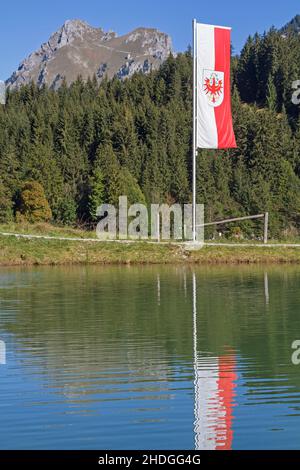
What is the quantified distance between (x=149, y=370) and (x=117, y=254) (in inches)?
833

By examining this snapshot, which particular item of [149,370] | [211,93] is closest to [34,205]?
[211,93]

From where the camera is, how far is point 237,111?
3558 inches

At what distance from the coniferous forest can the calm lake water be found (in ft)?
117

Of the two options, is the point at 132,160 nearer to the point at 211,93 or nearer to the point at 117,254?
the point at 117,254

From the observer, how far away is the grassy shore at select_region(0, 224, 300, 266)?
31.5 m

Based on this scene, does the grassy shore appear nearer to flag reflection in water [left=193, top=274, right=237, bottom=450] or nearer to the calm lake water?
the calm lake water

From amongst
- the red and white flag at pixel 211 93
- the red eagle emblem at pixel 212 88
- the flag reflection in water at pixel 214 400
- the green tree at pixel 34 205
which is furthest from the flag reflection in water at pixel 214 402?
the green tree at pixel 34 205

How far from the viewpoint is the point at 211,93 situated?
96.1 ft

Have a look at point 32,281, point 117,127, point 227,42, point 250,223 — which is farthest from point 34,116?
point 32,281

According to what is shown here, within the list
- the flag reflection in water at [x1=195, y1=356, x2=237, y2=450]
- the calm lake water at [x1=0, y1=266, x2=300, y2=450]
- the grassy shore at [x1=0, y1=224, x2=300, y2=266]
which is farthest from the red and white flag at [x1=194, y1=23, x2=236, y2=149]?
the flag reflection in water at [x1=195, y1=356, x2=237, y2=450]

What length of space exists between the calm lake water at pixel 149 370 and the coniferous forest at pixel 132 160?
35.6 metres

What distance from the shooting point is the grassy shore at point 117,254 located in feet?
104

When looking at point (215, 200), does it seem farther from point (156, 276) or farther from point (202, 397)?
point (202, 397)
